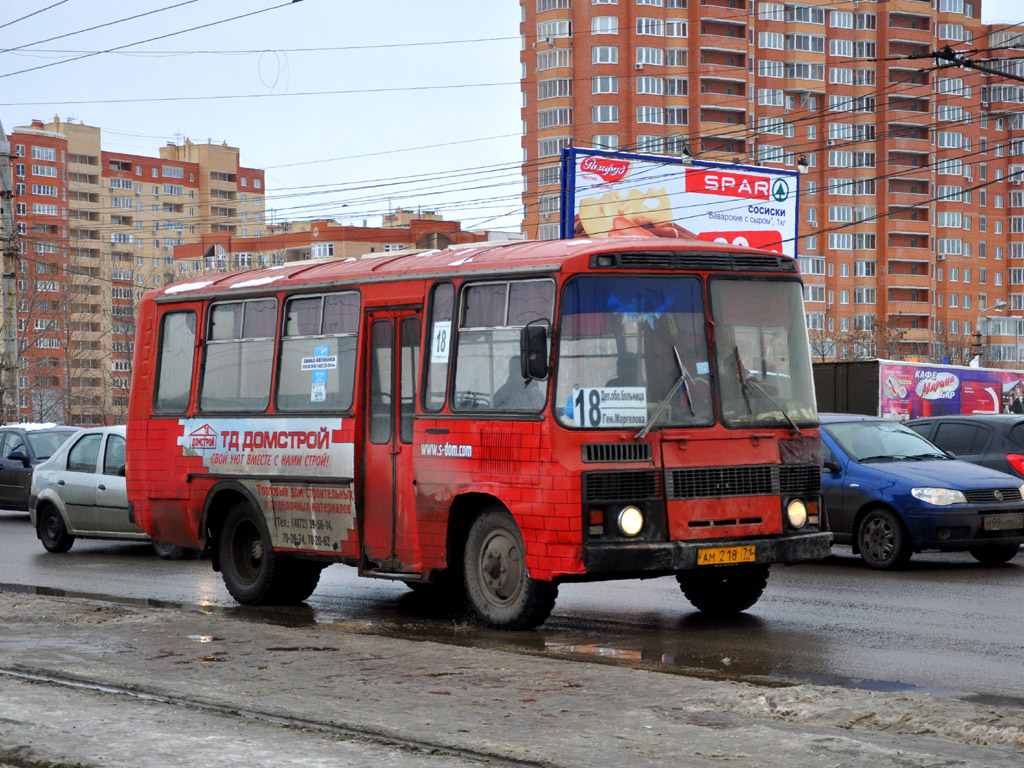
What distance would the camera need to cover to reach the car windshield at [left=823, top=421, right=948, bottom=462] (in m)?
16.8

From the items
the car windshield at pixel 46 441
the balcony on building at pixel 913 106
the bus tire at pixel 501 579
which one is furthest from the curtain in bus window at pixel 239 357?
the balcony on building at pixel 913 106

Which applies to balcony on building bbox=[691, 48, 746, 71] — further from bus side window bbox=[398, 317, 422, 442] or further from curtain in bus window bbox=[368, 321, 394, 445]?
bus side window bbox=[398, 317, 422, 442]

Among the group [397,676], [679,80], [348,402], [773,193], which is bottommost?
[397,676]

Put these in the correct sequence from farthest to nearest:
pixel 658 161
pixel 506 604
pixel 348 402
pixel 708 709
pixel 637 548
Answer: pixel 658 161 < pixel 348 402 < pixel 506 604 < pixel 637 548 < pixel 708 709

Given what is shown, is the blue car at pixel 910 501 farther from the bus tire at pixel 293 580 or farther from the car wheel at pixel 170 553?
the car wheel at pixel 170 553

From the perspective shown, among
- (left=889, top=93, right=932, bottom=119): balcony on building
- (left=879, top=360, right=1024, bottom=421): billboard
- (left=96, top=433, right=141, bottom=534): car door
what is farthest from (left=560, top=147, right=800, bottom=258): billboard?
(left=889, top=93, right=932, bottom=119): balcony on building

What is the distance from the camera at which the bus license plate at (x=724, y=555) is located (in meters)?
10.7

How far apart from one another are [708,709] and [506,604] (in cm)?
379

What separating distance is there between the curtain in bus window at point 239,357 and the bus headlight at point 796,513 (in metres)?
4.60

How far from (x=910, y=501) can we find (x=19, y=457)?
16.1 m

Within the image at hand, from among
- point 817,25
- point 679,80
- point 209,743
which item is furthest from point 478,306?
point 817,25

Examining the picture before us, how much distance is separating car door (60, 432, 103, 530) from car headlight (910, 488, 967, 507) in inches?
395

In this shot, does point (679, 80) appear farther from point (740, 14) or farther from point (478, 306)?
point (478, 306)

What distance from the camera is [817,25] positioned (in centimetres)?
12525
